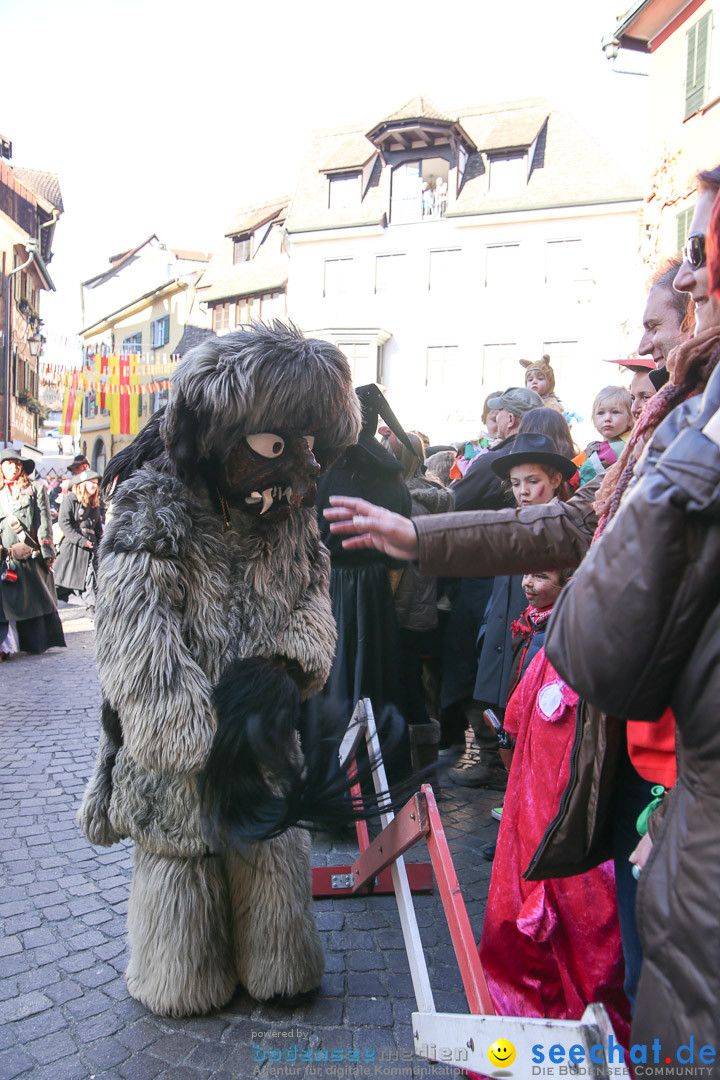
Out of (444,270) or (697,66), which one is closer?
(697,66)

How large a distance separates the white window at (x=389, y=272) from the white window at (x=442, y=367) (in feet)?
8.77

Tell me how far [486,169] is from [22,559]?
23643 millimetres

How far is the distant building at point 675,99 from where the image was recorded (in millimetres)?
13555

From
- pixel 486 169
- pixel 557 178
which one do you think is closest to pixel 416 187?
pixel 486 169

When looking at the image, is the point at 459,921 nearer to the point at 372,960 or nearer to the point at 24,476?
the point at 372,960

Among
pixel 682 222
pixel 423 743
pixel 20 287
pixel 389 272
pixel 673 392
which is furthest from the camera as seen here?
pixel 20 287

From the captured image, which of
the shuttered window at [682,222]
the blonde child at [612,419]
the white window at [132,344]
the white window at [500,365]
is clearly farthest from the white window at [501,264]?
the blonde child at [612,419]

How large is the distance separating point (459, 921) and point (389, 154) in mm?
29266

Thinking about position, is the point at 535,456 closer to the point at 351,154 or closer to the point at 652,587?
the point at 652,587

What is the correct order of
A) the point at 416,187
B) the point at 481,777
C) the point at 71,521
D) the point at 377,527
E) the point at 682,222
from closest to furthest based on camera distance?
the point at 377,527
the point at 481,777
the point at 71,521
the point at 682,222
the point at 416,187

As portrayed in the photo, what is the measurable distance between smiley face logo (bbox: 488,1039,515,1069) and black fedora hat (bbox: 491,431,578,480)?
2.20 m

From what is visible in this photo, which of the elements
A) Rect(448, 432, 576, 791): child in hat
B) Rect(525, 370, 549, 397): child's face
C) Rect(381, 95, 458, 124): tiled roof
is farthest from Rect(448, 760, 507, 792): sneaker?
Rect(381, 95, 458, 124): tiled roof

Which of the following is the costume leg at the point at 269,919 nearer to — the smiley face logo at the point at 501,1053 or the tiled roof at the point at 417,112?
the smiley face logo at the point at 501,1053

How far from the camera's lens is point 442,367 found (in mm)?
25438
